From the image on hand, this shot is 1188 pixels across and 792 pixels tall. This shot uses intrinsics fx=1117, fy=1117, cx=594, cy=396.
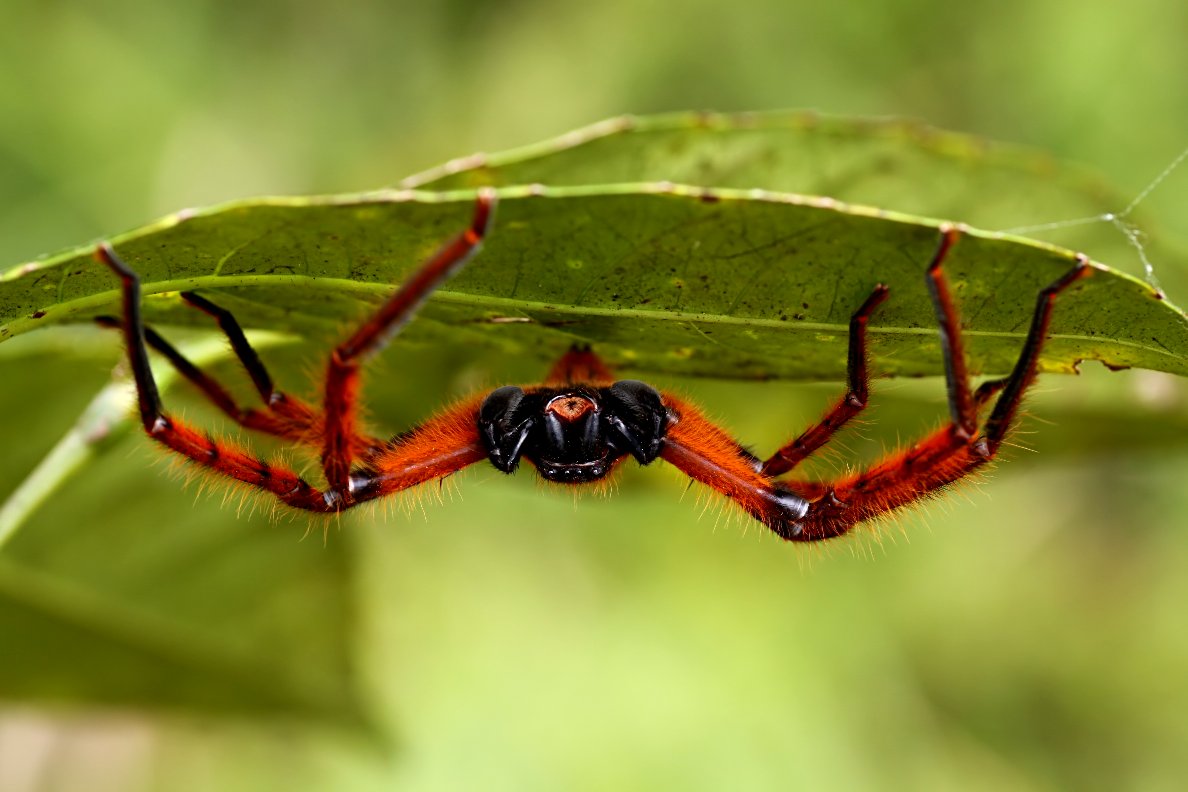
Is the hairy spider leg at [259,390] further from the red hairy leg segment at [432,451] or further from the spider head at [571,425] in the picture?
the spider head at [571,425]

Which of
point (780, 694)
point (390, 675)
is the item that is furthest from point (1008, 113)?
point (390, 675)

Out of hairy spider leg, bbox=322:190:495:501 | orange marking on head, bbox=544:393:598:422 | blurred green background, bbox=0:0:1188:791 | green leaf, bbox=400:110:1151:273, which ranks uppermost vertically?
green leaf, bbox=400:110:1151:273

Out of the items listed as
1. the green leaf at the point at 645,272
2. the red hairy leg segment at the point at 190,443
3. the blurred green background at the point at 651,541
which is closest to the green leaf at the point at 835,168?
the green leaf at the point at 645,272

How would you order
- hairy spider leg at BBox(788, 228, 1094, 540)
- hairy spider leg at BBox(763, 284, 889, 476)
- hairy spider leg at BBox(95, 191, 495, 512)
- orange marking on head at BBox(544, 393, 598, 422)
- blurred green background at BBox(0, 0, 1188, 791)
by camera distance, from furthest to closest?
1. blurred green background at BBox(0, 0, 1188, 791)
2. orange marking on head at BBox(544, 393, 598, 422)
3. hairy spider leg at BBox(95, 191, 495, 512)
4. hairy spider leg at BBox(763, 284, 889, 476)
5. hairy spider leg at BBox(788, 228, 1094, 540)

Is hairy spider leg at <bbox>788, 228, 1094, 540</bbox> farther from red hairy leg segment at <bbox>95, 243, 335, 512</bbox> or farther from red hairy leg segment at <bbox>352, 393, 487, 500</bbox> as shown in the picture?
red hairy leg segment at <bbox>95, 243, 335, 512</bbox>

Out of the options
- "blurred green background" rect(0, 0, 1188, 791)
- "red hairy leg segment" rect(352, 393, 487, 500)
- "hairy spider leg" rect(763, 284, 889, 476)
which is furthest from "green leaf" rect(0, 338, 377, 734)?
"blurred green background" rect(0, 0, 1188, 791)

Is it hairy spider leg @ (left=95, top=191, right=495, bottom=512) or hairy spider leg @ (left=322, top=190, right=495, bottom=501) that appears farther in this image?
hairy spider leg @ (left=95, top=191, right=495, bottom=512)

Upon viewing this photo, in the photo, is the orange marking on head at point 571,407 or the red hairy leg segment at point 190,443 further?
the orange marking on head at point 571,407

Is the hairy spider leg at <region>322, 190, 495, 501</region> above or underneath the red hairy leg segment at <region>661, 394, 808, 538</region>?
above
